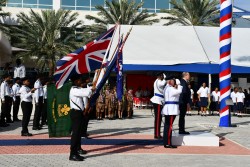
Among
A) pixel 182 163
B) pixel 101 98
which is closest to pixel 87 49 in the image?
pixel 182 163

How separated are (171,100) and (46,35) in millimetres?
26432

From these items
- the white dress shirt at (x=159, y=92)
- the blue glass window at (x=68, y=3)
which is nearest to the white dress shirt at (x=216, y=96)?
the white dress shirt at (x=159, y=92)

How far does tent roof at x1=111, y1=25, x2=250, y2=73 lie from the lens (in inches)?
774

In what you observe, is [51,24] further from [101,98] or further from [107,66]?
[107,66]

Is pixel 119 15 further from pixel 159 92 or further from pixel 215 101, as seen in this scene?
pixel 159 92

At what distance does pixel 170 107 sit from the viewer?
29.4 ft

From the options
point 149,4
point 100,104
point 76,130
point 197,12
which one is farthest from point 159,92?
point 149,4

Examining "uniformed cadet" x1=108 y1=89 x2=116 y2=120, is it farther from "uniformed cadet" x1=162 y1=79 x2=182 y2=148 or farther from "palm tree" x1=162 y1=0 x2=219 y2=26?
"palm tree" x1=162 y1=0 x2=219 y2=26

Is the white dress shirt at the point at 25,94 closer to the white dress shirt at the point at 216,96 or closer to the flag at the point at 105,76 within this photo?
the flag at the point at 105,76

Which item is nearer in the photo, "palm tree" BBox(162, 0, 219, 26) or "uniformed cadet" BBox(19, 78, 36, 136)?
"uniformed cadet" BBox(19, 78, 36, 136)

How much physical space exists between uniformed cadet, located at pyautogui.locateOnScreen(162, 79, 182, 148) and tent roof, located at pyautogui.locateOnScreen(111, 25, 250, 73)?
9.88 m

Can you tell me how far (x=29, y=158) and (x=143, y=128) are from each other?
19.6ft

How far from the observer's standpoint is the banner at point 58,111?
414 inches

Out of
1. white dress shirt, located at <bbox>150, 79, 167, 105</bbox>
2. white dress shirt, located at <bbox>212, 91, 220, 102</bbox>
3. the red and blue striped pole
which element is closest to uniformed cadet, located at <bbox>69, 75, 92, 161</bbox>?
white dress shirt, located at <bbox>150, 79, 167, 105</bbox>
